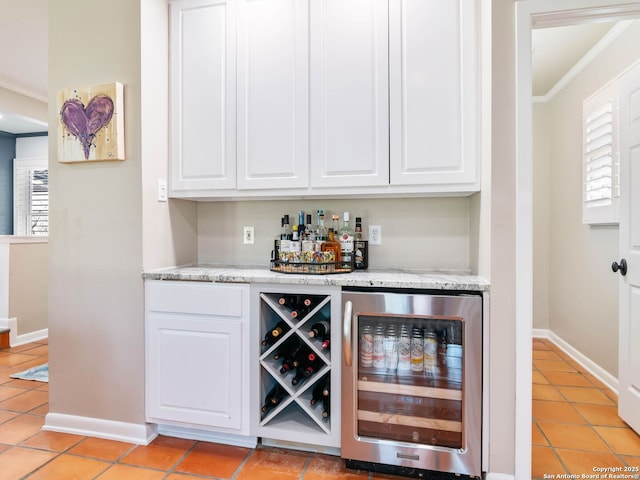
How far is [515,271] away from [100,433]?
92.0 inches

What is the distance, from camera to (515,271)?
5.21 feet

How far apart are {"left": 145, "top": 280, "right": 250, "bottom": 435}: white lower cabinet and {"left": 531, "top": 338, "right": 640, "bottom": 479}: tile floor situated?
4.91 ft

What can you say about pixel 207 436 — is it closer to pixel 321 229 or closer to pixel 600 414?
pixel 321 229

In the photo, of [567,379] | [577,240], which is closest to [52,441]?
[567,379]

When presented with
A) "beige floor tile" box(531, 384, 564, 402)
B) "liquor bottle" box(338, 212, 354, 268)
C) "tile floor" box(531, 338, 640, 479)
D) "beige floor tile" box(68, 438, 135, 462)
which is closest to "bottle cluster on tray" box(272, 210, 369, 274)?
"liquor bottle" box(338, 212, 354, 268)

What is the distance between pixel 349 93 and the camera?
1.90 meters

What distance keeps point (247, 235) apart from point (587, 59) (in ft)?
10.3

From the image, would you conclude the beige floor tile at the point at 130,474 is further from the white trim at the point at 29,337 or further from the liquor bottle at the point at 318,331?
the white trim at the point at 29,337

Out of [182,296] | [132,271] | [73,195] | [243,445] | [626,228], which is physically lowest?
[243,445]

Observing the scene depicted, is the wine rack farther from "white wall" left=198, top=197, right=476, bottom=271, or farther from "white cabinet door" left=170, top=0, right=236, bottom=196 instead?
"white cabinet door" left=170, top=0, right=236, bottom=196

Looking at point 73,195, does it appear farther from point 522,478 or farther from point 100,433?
point 522,478

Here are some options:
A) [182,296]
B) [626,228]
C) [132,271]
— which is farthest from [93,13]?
[626,228]

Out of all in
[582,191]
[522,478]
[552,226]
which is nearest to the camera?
[522,478]

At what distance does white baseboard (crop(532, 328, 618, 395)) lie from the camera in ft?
8.55
